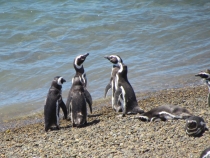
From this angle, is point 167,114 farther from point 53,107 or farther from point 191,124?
point 53,107

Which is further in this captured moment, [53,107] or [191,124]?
→ [53,107]

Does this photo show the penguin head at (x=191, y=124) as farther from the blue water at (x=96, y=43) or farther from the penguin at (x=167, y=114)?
the blue water at (x=96, y=43)

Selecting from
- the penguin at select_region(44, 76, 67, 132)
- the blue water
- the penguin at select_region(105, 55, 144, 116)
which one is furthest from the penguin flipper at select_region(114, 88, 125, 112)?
the blue water

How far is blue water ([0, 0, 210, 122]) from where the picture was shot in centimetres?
1209

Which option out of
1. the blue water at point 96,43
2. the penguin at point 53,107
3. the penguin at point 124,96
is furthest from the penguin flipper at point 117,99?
the blue water at point 96,43

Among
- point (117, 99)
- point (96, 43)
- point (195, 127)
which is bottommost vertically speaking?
point (96, 43)

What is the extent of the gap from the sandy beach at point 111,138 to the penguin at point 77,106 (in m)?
0.17

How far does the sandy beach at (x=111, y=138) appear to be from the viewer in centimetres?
686

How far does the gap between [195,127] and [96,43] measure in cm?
845

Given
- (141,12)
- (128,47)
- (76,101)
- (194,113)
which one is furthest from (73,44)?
(194,113)

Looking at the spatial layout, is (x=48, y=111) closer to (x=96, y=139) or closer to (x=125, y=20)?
(x=96, y=139)

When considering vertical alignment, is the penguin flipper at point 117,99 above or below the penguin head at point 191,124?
below

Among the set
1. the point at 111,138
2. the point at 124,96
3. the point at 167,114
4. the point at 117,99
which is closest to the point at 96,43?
the point at 117,99

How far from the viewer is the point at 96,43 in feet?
50.1
